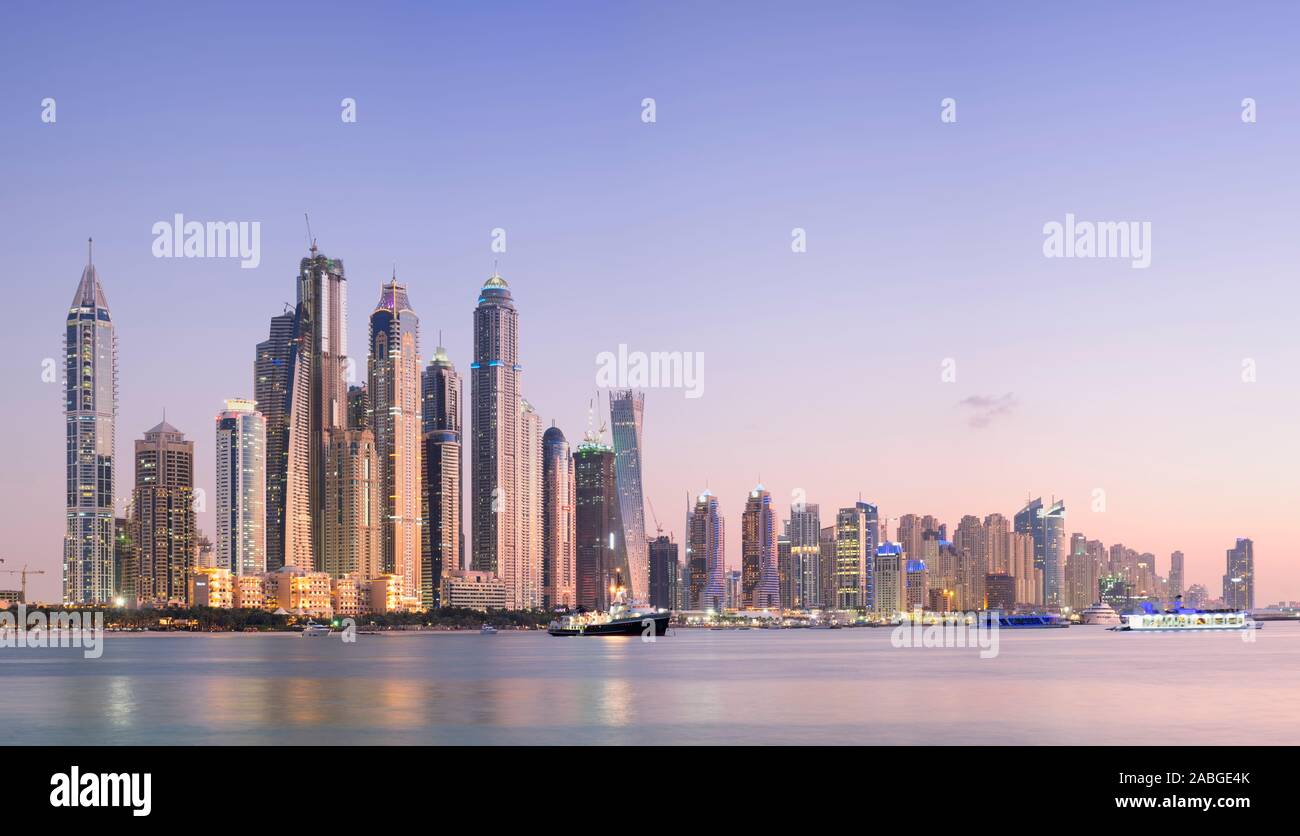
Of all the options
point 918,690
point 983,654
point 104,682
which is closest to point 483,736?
point 918,690

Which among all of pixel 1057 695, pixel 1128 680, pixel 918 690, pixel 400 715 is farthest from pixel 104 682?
pixel 1128 680

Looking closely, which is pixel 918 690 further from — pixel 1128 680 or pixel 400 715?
pixel 400 715

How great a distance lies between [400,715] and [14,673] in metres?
80.4

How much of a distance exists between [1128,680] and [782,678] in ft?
107

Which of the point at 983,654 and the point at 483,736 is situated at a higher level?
the point at 483,736

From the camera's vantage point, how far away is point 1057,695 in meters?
103

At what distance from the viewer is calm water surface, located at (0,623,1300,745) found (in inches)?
2889

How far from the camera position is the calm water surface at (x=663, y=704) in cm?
7338

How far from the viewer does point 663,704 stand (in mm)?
95375
